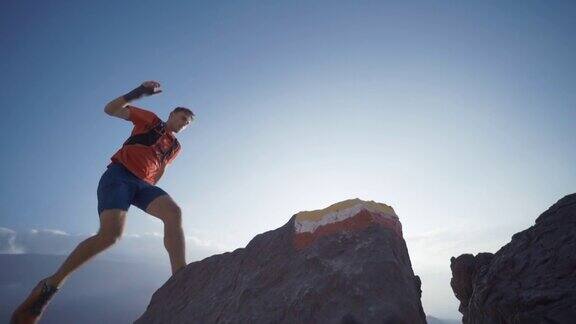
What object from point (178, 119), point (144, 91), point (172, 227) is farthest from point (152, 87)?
point (172, 227)

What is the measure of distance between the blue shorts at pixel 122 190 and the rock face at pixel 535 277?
4186mm

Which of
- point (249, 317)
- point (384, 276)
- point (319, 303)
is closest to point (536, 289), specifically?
point (384, 276)

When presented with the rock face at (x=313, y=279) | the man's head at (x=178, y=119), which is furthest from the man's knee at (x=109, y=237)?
the man's head at (x=178, y=119)

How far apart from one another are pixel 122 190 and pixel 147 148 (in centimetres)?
81

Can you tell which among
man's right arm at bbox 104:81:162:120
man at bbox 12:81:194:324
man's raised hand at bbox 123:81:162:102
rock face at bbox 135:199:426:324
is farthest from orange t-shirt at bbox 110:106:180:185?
rock face at bbox 135:199:426:324

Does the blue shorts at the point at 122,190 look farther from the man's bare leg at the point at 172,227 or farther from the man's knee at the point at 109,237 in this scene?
the man's knee at the point at 109,237

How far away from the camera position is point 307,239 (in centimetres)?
338

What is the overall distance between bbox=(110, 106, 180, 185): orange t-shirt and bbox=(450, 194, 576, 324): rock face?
447cm

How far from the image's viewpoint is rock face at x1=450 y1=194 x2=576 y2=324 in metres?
2.59

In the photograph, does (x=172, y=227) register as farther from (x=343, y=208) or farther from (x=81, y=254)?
(x=343, y=208)

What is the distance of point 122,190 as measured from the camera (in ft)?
15.1

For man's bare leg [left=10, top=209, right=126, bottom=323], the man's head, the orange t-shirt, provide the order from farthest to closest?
the man's head, the orange t-shirt, man's bare leg [left=10, top=209, right=126, bottom=323]

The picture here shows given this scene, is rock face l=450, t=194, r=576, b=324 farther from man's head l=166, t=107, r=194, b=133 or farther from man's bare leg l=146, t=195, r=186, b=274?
man's head l=166, t=107, r=194, b=133

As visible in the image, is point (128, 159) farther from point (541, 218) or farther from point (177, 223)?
point (541, 218)
